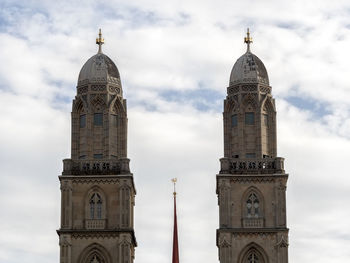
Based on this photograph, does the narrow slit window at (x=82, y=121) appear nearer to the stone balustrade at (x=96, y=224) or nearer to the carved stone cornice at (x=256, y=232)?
the stone balustrade at (x=96, y=224)

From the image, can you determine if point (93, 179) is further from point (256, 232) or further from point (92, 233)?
point (256, 232)

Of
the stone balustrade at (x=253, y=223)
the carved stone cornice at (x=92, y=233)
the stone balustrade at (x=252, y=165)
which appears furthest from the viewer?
the stone balustrade at (x=252, y=165)

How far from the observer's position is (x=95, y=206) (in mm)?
122312

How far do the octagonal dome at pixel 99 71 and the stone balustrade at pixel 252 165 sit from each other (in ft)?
42.5

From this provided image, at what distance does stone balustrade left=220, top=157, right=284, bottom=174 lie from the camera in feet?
403

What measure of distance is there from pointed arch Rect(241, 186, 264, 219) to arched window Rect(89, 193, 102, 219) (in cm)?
1249

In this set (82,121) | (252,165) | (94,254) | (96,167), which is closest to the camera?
(94,254)

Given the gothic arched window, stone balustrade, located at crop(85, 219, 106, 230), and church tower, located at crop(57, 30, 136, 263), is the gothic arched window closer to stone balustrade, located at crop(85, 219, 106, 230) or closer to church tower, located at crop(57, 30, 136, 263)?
church tower, located at crop(57, 30, 136, 263)

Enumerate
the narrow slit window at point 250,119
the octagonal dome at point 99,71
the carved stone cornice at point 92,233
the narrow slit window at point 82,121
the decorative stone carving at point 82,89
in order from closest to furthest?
the carved stone cornice at point 92,233 → the narrow slit window at point 250,119 → the narrow slit window at point 82,121 → the decorative stone carving at point 82,89 → the octagonal dome at point 99,71

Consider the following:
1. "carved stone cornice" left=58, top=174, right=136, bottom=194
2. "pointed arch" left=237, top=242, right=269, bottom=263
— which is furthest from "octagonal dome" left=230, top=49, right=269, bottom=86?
"pointed arch" left=237, top=242, right=269, bottom=263

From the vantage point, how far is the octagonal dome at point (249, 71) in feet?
413

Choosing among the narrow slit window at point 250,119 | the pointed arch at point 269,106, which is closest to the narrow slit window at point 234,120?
the narrow slit window at point 250,119

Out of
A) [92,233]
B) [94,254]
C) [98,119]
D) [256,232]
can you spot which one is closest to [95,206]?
[92,233]

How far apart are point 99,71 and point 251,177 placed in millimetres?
16871
